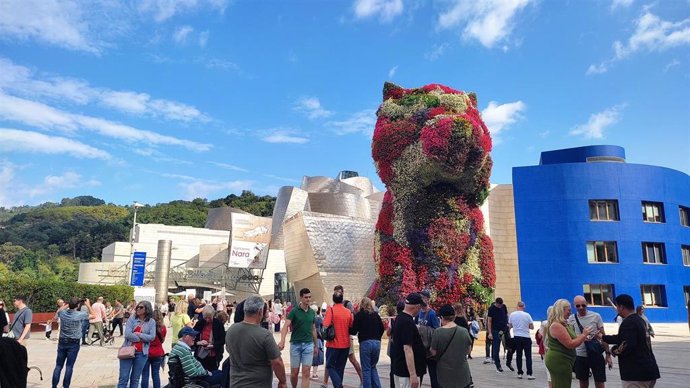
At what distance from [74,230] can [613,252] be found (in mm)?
113801

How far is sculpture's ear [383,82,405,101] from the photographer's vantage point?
18.3 metres

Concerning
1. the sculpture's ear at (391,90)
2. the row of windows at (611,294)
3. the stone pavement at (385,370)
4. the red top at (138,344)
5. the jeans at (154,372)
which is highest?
the sculpture's ear at (391,90)

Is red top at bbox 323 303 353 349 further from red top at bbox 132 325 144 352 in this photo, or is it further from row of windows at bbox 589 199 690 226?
row of windows at bbox 589 199 690 226

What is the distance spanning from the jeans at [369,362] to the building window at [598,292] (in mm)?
22423

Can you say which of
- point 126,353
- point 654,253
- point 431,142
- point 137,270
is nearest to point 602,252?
point 654,253

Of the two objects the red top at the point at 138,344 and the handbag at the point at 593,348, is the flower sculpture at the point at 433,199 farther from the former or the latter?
the red top at the point at 138,344

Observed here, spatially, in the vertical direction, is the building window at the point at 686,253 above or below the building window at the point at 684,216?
below

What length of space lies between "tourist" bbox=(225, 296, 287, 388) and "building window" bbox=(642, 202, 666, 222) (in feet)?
94.8

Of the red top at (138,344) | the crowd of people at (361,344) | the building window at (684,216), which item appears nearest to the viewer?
the crowd of people at (361,344)

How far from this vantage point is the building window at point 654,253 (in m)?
26.7

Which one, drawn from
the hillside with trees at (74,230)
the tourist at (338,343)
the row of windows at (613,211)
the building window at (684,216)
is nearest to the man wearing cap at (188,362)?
the tourist at (338,343)

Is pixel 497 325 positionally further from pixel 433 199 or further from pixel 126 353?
pixel 433 199

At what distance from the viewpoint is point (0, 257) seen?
8050 centimetres

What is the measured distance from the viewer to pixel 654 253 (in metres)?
27.0
